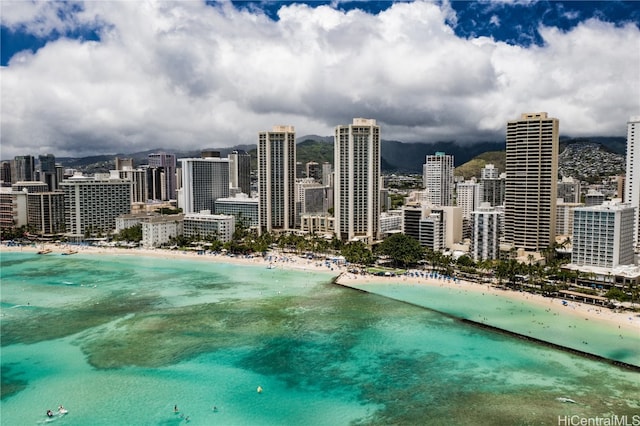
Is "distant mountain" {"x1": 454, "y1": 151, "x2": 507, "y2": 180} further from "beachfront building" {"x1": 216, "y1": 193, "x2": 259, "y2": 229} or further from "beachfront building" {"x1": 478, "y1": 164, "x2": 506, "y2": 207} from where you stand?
"beachfront building" {"x1": 216, "y1": 193, "x2": 259, "y2": 229}

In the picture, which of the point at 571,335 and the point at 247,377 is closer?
the point at 247,377

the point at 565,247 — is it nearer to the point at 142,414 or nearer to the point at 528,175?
the point at 528,175

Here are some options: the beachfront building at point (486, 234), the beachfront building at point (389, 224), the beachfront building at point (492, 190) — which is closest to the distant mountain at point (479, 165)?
the beachfront building at point (492, 190)

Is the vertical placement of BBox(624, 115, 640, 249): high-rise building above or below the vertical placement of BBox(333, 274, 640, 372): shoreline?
above

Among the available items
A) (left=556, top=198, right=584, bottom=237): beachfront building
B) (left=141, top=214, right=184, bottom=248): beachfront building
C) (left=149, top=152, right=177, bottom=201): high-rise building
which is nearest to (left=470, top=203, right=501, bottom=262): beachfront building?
(left=556, top=198, right=584, bottom=237): beachfront building

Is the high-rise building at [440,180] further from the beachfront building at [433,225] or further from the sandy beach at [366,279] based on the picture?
the sandy beach at [366,279]

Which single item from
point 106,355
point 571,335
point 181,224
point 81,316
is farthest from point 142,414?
point 181,224

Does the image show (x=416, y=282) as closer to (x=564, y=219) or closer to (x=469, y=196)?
(x=564, y=219)

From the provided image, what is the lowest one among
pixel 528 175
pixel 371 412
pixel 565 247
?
pixel 371 412
